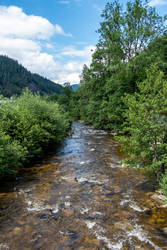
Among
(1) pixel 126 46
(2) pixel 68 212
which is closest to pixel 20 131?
(2) pixel 68 212

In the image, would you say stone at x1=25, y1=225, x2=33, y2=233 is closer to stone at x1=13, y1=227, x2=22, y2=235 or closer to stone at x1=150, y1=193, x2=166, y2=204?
stone at x1=13, y1=227, x2=22, y2=235

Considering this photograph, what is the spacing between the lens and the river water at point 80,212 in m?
4.62

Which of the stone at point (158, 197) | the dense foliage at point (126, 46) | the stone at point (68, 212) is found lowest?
the stone at point (68, 212)

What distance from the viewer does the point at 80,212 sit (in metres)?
5.96

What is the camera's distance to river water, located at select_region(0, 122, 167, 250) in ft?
15.2

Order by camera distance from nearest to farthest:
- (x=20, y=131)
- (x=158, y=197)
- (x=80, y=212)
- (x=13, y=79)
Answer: (x=80, y=212)
(x=158, y=197)
(x=20, y=131)
(x=13, y=79)

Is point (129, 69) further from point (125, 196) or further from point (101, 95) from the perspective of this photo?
point (125, 196)

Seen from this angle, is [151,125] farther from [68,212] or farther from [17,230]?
[17,230]

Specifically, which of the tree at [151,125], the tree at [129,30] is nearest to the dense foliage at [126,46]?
the tree at [129,30]

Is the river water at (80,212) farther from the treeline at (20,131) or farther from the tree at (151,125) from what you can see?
the tree at (151,125)

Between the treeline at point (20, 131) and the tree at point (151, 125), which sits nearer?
the tree at point (151, 125)

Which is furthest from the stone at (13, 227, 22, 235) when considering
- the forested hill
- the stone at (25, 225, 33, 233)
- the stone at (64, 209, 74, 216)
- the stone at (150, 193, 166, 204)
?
the forested hill

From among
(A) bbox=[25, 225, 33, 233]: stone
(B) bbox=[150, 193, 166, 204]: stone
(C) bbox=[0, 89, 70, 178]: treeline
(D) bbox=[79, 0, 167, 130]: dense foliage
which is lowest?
(A) bbox=[25, 225, 33, 233]: stone

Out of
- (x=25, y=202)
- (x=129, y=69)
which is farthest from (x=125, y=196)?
(x=129, y=69)
